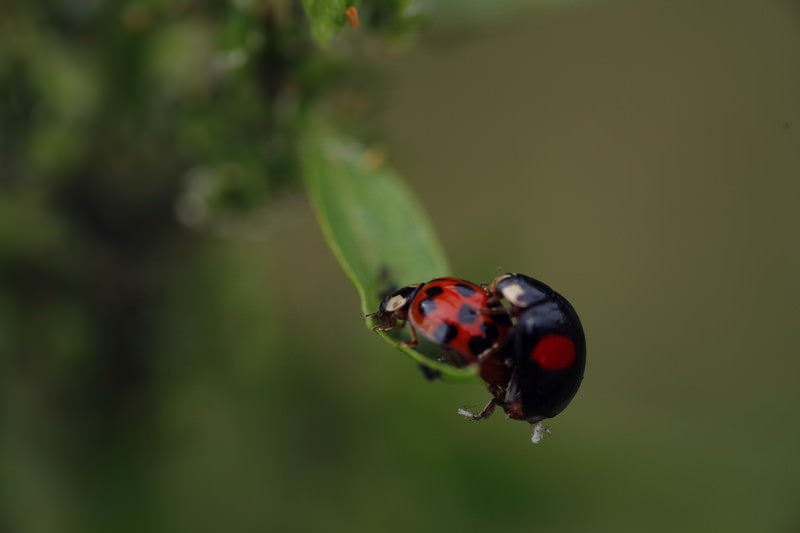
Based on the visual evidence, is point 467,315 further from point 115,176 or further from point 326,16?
point 115,176

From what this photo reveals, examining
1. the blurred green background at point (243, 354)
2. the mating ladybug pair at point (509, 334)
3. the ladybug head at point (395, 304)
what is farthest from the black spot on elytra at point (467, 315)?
the blurred green background at point (243, 354)

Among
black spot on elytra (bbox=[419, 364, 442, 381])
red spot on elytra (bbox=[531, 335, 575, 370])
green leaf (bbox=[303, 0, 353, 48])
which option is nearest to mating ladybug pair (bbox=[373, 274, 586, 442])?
red spot on elytra (bbox=[531, 335, 575, 370])

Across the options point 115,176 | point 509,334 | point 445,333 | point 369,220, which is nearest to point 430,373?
point 445,333

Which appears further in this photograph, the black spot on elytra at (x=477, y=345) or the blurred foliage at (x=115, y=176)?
the blurred foliage at (x=115, y=176)

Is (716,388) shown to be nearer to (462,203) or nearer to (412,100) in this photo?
(462,203)

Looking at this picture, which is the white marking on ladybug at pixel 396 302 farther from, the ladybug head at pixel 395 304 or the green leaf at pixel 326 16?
the green leaf at pixel 326 16

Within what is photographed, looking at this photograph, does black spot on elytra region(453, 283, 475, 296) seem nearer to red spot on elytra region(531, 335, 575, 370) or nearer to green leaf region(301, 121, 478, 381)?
green leaf region(301, 121, 478, 381)

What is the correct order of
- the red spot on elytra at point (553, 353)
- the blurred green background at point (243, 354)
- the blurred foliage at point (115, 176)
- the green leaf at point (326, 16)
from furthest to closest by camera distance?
the blurred green background at point (243, 354) < the blurred foliage at point (115, 176) < the red spot on elytra at point (553, 353) < the green leaf at point (326, 16)
